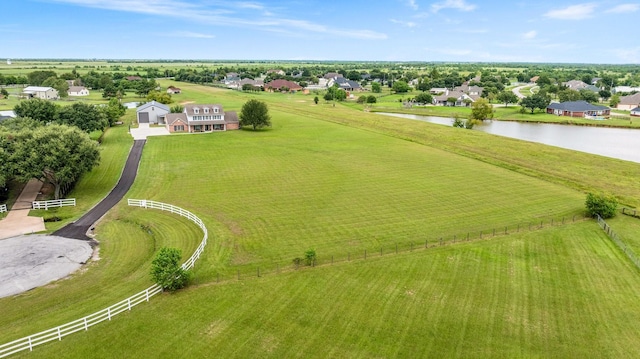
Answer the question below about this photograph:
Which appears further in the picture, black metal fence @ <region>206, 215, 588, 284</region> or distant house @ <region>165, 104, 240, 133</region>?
distant house @ <region>165, 104, 240, 133</region>

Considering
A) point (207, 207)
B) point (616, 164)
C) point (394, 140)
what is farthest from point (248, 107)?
point (616, 164)

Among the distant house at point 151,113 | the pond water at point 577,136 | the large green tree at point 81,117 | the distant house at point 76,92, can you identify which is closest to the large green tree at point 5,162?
the large green tree at point 81,117

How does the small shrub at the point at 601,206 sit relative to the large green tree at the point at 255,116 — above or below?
below

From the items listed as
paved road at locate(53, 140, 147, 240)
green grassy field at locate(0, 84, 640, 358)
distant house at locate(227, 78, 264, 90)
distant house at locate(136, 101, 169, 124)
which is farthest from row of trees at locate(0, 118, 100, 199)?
distant house at locate(227, 78, 264, 90)

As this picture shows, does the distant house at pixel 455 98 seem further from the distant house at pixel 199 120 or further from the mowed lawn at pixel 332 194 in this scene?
the distant house at pixel 199 120

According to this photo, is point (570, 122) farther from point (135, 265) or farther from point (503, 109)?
point (135, 265)

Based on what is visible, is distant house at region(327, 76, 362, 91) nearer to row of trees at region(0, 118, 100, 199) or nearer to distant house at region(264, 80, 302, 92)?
distant house at region(264, 80, 302, 92)
